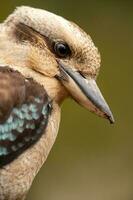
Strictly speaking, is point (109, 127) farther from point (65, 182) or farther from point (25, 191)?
point (25, 191)

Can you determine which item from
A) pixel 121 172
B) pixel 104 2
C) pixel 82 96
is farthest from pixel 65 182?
pixel 82 96

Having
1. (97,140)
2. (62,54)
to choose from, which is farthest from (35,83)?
(97,140)

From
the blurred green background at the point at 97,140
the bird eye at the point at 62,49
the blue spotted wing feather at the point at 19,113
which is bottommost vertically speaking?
the blurred green background at the point at 97,140

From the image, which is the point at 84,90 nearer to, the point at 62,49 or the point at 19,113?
the point at 62,49

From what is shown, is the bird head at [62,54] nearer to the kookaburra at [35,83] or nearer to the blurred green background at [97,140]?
the kookaburra at [35,83]

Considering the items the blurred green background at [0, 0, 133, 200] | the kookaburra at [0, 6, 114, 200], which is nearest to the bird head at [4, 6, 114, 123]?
the kookaburra at [0, 6, 114, 200]

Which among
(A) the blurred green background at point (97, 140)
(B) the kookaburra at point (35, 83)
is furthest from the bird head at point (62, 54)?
(A) the blurred green background at point (97, 140)

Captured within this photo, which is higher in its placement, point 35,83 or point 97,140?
point 35,83
